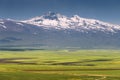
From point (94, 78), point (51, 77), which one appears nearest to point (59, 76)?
point (51, 77)

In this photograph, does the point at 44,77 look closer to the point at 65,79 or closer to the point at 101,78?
the point at 65,79

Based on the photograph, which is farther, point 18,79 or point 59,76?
point 59,76

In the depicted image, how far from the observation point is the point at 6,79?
11769cm

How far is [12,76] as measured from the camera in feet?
407

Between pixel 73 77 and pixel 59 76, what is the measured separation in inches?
196

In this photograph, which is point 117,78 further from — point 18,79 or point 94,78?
point 18,79

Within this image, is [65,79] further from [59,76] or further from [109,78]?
[109,78]

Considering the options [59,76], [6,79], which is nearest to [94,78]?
[59,76]

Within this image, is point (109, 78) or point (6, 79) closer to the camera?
point (6, 79)

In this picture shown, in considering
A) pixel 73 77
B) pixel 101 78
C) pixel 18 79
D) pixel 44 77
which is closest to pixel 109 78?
pixel 101 78

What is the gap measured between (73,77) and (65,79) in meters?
4.58

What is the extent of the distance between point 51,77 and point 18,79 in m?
11.7

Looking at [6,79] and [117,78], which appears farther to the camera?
[117,78]

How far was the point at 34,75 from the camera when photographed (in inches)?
5089
